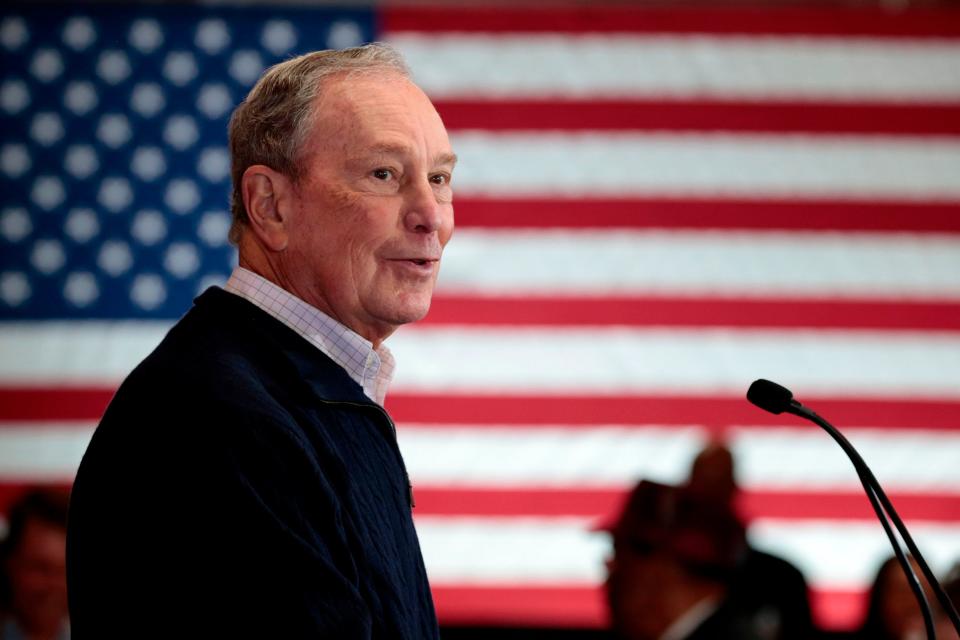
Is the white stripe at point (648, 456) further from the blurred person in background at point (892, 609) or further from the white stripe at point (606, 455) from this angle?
the blurred person in background at point (892, 609)

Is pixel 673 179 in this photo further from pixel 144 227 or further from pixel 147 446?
pixel 147 446

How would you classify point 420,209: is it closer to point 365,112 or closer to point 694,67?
point 365,112

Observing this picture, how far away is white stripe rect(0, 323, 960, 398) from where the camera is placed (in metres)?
5.00

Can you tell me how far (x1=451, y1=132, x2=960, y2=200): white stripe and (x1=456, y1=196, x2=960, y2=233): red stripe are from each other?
0.04 m

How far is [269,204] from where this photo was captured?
1.36 meters

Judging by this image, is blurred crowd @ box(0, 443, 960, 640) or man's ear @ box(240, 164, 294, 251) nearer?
man's ear @ box(240, 164, 294, 251)

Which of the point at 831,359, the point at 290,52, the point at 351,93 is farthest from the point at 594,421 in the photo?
the point at 351,93

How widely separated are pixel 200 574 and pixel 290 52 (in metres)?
4.37

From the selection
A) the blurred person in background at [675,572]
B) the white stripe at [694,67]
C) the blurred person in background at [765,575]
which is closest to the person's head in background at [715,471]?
the blurred person in background at [765,575]

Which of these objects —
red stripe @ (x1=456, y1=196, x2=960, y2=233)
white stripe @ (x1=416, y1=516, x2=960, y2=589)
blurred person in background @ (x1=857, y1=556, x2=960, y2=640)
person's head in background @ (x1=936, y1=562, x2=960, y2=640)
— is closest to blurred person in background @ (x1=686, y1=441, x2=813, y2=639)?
blurred person in background @ (x1=857, y1=556, x2=960, y2=640)

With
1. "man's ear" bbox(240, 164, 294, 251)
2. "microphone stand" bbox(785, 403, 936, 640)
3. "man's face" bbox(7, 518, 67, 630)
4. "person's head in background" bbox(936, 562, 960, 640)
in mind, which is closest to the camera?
"microphone stand" bbox(785, 403, 936, 640)

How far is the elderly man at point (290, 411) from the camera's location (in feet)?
3.44

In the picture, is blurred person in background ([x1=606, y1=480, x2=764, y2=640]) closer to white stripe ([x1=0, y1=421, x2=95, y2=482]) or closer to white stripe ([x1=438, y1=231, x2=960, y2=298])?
white stripe ([x1=438, y1=231, x2=960, y2=298])

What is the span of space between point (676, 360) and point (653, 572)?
2.32 meters
